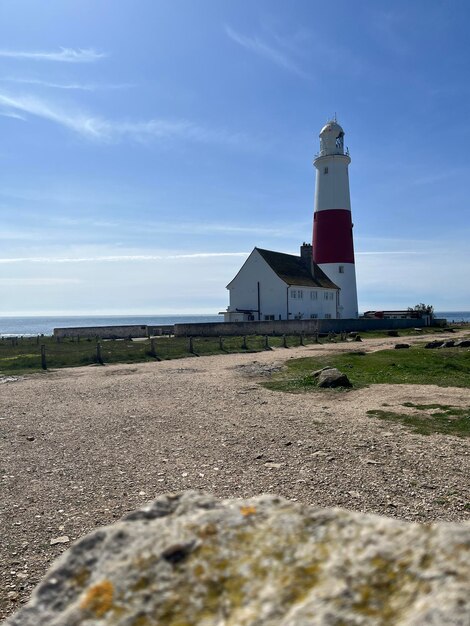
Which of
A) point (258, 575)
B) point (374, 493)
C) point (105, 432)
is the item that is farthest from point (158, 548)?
point (105, 432)

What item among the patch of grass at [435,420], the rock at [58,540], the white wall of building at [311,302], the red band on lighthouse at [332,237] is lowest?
the rock at [58,540]

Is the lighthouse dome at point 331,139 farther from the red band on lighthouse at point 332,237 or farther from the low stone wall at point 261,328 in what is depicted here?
the low stone wall at point 261,328

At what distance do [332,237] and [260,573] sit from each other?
2324 inches

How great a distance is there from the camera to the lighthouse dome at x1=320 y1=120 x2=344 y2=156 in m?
59.3

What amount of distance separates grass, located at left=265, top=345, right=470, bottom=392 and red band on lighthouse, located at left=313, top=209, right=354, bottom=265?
106ft

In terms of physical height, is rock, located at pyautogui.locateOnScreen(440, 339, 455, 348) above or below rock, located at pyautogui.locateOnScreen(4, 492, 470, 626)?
below

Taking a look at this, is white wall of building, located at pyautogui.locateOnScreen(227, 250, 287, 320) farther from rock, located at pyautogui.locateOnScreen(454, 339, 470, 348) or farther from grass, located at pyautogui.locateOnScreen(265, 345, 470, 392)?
grass, located at pyautogui.locateOnScreen(265, 345, 470, 392)

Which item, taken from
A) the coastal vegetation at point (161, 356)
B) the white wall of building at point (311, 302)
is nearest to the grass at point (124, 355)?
the coastal vegetation at point (161, 356)

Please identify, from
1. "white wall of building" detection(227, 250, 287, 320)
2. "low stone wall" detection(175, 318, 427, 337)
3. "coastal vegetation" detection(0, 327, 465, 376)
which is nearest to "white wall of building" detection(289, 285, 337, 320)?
"white wall of building" detection(227, 250, 287, 320)

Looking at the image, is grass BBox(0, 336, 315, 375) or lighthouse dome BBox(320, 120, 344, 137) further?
lighthouse dome BBox(320, 120, 344, 137)

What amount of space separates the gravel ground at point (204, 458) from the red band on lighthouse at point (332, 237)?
4311 centimetres

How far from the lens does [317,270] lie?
63000 mm

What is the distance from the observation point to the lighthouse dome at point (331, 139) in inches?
2336

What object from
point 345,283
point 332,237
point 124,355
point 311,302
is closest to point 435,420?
point 124,355
